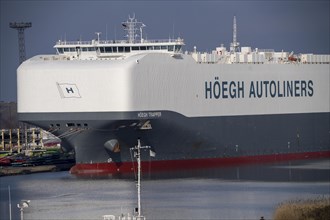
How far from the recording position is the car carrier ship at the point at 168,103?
69.5m

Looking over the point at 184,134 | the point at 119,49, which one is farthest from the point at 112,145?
the point at 119,49

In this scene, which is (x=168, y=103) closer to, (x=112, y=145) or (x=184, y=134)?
(x=184, y=134)

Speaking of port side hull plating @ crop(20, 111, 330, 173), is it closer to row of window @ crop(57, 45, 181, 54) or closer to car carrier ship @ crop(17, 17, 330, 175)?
car carrier ship @ crop(17, 17, 330, 175)

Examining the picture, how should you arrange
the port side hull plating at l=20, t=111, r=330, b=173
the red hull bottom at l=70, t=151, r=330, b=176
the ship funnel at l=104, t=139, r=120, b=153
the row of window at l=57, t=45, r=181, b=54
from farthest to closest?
1. the row of window at l=57, t=45, r=181, b=54
2. the red hull bottom at l=70, t=151, r=330, b=176
3. the port side hull plating at l=20, t=111, r=330, b=173
4. the ship funnel at l=104, t=139, r=120, b=153

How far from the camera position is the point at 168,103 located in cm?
7162

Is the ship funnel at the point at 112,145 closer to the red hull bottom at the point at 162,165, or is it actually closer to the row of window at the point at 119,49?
the red hull bottom at the point at 162,165

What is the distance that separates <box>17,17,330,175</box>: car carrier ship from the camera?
228 ft

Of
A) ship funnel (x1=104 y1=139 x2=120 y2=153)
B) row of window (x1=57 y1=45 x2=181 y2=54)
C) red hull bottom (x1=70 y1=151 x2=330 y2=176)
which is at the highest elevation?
row of window (x1=57 y1=45 x2=181 y2=54)

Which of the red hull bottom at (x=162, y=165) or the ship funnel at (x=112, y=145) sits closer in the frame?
the ship funnel at (x=112, y=145)

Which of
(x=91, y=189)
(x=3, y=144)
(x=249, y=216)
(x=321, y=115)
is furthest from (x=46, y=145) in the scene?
(x=249, y=216)

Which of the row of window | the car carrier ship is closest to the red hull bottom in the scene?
the car carrier ship

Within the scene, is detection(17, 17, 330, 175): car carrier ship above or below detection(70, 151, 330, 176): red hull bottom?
above

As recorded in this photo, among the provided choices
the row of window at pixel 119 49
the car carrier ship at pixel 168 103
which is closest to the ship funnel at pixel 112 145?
the car carrier ship at pixel 168 103

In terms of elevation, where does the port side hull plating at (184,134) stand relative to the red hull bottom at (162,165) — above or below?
above
